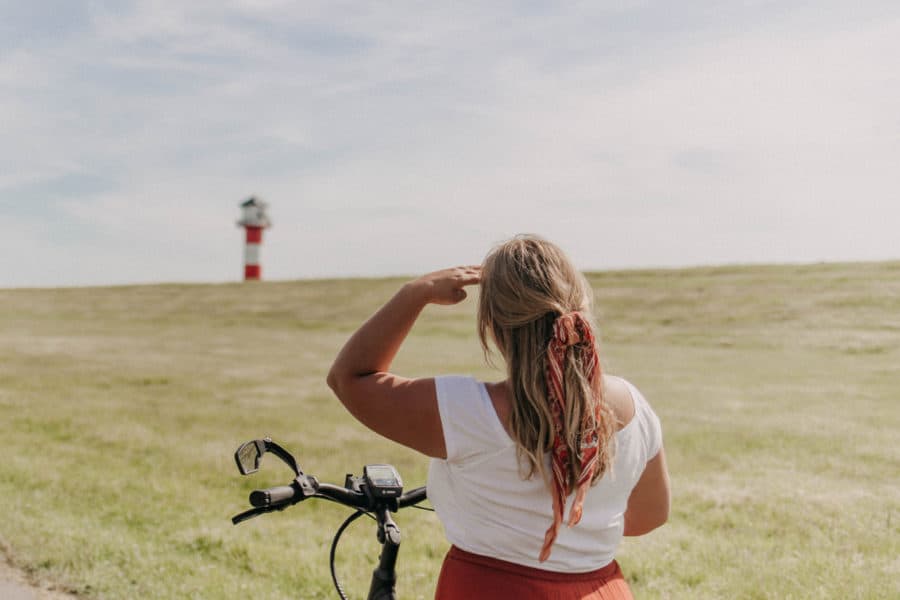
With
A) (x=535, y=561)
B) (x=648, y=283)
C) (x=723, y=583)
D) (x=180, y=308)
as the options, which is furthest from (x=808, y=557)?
(x=180, y=308)

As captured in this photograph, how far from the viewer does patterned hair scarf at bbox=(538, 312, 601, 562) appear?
85.9 inches

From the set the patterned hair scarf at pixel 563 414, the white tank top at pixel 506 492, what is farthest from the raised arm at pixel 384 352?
the patterned hair scarf at pixel 563 414

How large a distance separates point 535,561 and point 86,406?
13.8 metres

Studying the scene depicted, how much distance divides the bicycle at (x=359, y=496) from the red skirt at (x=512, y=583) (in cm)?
25

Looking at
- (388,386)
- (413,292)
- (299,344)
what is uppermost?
(413,292)

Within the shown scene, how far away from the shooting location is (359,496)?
2.73m

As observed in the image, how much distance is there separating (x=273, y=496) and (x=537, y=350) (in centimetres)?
93

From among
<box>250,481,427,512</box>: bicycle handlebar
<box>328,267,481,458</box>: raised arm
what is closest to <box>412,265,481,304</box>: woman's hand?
<box>328,267,481,458</box>: raised arm

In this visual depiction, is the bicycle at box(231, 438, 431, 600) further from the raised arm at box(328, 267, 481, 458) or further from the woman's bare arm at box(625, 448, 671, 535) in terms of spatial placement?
the woman's bare arm at box(625, 448, 671, 535)

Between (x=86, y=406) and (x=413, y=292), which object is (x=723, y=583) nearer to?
(x=413, y=292)

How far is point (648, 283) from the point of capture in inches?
1716

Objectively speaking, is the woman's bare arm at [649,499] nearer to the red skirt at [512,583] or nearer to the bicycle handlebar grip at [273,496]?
the red skirt at [512,583]

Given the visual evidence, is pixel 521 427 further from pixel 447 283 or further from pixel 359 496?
pixel 359 496

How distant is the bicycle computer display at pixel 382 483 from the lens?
272cm
